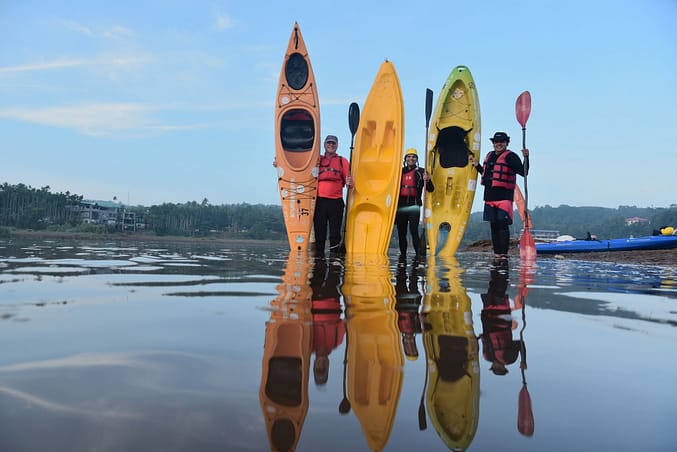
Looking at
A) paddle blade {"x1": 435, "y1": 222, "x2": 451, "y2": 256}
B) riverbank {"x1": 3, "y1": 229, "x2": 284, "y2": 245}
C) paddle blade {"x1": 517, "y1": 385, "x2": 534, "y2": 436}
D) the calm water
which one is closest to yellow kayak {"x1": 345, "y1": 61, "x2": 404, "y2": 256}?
paddle blade {"x1": 435, "y1": 222, "x2": 451, "y2": 256}

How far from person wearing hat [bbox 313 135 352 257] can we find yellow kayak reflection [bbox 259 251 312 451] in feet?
18.8

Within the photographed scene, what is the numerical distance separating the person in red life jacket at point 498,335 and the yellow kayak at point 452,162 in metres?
6.23

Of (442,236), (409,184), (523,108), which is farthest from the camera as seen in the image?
(442,236)

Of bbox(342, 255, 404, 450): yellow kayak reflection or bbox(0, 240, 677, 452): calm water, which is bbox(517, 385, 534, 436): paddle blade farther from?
bbox(342, 255, 404, 450): yellow kayak reflection

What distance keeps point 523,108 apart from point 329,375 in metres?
8.49

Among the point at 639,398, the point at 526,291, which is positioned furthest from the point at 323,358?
the point at 526,291

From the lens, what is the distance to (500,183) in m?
7.26

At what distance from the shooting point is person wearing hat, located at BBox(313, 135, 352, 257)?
788cm

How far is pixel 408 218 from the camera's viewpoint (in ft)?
27.1

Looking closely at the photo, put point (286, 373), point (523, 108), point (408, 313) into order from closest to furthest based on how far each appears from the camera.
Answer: point (286, 373), point (408, 313), point (523, 108)

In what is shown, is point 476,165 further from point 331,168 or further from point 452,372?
point 452,372

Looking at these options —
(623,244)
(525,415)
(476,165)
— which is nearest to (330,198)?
(476,165)

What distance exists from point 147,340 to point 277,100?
841 cm

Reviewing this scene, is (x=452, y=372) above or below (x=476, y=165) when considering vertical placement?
below
